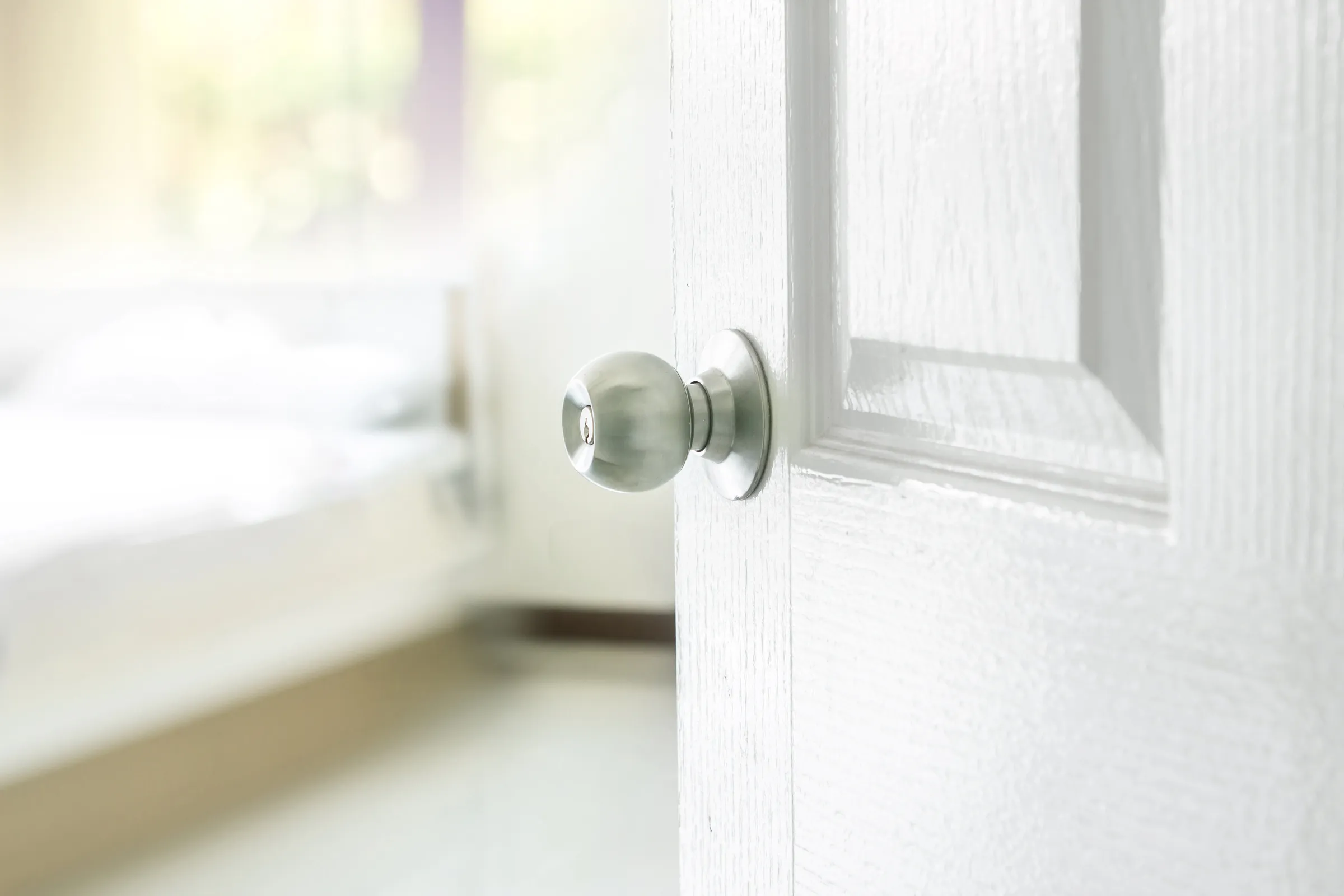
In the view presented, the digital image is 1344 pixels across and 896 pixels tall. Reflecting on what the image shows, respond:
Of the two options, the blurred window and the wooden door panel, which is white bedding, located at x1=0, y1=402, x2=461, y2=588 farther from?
the wooden door panel

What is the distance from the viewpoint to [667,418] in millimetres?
317

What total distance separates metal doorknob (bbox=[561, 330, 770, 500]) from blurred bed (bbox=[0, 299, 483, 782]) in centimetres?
131

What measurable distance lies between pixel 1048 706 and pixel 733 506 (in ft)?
0.42

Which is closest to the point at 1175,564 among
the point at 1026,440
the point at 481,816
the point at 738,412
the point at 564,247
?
the point at 1026,440

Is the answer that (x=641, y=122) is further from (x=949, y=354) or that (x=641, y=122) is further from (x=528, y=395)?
(x=949, y=354)

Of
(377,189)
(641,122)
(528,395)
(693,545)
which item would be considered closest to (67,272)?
(377,189)

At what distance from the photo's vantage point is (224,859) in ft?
4.73

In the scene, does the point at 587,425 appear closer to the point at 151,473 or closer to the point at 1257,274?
the point at 1257,274

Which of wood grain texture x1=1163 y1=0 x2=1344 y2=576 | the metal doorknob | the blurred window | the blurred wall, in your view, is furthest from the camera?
the blurred wall

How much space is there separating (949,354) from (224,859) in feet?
4.67

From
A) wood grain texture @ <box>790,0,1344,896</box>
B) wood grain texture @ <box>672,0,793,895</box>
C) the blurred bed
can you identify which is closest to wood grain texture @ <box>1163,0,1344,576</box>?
wood grain texture @ <box>790,0,1344,896</box>

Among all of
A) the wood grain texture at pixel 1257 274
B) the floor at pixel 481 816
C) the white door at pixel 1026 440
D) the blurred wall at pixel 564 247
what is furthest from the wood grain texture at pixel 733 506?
the blurred wall at pixel 564 247

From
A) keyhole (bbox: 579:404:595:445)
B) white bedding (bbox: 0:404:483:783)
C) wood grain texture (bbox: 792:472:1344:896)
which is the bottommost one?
white bedding (bbox: 0:404:483:783)

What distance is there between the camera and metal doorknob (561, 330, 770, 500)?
12.4 inches
